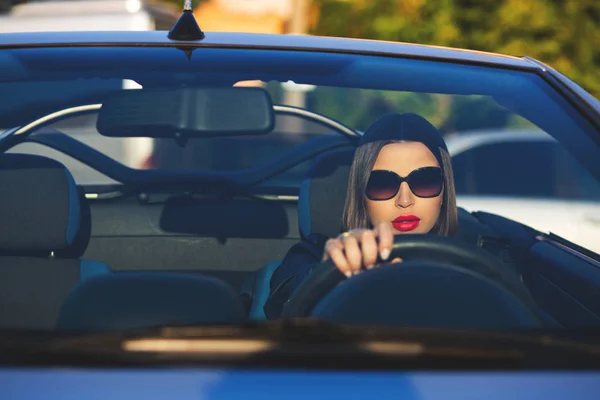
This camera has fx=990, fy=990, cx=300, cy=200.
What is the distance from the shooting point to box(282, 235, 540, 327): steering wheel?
1937 mm

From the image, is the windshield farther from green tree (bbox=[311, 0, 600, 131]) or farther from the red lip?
green tree (bbox=[311, 0, 600, 131])

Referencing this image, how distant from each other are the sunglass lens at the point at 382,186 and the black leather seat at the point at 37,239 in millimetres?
762

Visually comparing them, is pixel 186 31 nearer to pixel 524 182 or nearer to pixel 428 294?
pixel 428 294

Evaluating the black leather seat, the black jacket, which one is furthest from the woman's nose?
the black leather seat

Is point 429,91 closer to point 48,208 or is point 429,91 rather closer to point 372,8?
point 48,208

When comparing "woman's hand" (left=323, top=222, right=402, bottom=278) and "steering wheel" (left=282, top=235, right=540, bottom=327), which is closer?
"steering wheel" (left=282, top=235, right=540, bottom=327)

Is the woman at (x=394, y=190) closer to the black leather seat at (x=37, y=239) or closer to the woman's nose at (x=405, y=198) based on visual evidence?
the woman's nose at (x=405, y=198)

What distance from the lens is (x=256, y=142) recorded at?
45.5 ft

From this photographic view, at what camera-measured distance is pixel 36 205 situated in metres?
2.60

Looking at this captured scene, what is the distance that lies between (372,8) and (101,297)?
17154mm

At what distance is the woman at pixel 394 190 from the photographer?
2670 mm

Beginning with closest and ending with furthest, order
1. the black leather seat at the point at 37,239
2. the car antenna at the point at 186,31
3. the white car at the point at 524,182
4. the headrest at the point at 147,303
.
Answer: the headrest at the point at 147,303
the black leather seat at the point at 37,239
the car antenna at the point at 186,31
the white car at the point at 524,182

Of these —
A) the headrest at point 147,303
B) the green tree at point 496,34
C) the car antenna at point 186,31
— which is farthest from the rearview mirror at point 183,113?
the green tree at point 496,34

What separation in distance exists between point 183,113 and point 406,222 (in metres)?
1.03
